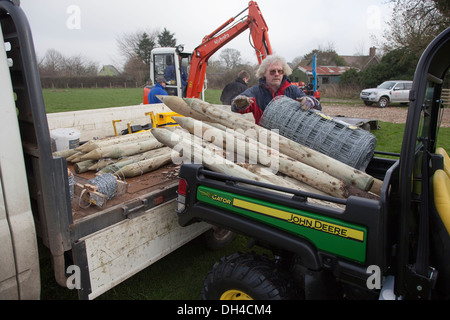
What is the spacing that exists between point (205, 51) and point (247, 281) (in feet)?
26.3

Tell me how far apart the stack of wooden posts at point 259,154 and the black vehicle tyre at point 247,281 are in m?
0.66

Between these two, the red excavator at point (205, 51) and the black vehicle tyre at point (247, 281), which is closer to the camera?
the black vehicle tyre at point (247, 281)

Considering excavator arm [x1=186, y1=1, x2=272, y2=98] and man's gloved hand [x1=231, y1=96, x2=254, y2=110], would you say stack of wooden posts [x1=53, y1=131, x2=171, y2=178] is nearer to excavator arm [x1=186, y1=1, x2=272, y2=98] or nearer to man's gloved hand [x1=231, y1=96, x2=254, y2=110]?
man's gloved hand [x1=231, y1=96, x2=254, y2=110]

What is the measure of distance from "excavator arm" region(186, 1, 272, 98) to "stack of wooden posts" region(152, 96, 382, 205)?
5672mm

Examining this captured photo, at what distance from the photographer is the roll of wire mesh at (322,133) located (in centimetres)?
291

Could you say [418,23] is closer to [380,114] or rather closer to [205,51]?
[380,114]

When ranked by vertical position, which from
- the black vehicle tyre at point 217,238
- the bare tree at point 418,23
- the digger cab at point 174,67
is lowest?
the black vehicle tyre at point 217,238

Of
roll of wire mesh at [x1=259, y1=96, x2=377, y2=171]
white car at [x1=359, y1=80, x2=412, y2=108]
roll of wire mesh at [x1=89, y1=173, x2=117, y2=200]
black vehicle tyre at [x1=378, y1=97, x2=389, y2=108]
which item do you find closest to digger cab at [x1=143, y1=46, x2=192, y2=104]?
roll of wire mesh at [x1=259, y1=96, x2=377, y2=171]

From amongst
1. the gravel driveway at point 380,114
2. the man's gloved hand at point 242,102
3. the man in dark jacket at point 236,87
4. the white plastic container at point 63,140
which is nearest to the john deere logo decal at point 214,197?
the man's gloved hand at point 242,102

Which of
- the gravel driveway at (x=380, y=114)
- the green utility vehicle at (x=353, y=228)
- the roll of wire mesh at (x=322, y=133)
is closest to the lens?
the green utility vehicle at (x=353, y=228)

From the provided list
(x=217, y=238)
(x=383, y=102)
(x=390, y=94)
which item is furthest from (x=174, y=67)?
(x=390, y=94)

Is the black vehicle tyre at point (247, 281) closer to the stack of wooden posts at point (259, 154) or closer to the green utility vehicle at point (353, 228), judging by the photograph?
the green utility vehicle at point (353, 228)

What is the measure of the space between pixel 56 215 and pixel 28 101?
2.39 ft

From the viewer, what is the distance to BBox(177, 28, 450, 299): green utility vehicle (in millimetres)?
1716
